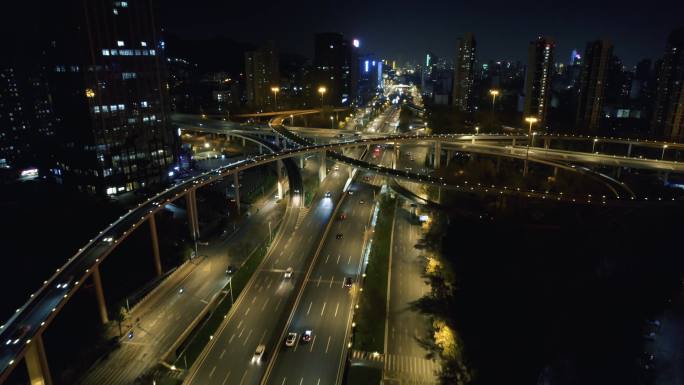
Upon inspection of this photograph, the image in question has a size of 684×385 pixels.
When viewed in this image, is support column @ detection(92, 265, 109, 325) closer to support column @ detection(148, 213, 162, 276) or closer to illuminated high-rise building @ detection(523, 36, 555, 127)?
support column @ detection(148, 213, 162, 276)

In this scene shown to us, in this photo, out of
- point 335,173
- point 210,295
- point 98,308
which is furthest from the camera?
point 335,173

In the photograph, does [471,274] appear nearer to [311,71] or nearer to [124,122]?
[124,122]

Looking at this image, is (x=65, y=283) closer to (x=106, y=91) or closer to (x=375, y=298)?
(x=375, y=298)

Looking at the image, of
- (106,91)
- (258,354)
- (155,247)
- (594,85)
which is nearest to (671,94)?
(594,85)

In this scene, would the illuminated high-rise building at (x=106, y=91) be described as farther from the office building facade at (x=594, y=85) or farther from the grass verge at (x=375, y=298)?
the office building facade at (x=594, y=85)

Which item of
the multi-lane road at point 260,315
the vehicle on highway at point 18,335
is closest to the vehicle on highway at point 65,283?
the vehicle on highway at point 18,335

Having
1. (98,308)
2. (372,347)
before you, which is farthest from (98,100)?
(372,347)
